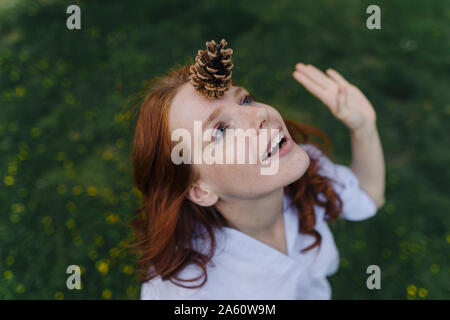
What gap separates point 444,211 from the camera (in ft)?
9.85

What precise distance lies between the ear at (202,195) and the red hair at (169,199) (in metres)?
0.03

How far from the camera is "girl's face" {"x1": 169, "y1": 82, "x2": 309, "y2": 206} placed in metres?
1.42

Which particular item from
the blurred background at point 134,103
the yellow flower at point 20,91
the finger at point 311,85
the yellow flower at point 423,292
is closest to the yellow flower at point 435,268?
the blurred background at point 134,103

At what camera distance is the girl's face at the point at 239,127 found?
142 centimetres

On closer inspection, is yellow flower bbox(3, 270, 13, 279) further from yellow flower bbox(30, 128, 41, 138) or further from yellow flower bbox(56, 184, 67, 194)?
yellow flower bbox(30, 128, 41, 138)

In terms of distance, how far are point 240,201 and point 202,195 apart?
0.19 meters

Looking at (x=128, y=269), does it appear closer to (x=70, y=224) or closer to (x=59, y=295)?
(x=59, y=295)

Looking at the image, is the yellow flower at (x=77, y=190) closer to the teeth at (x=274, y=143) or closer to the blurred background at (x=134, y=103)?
the blurred background at (x=134, y=103)

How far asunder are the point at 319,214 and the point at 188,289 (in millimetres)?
874

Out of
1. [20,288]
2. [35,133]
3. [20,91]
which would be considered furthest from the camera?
[20,91]

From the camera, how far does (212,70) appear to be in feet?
4.33

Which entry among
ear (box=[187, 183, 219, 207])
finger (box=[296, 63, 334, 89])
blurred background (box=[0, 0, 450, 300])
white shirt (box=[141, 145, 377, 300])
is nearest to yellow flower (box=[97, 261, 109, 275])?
blurred background (box=[0, 0, 450, 300])

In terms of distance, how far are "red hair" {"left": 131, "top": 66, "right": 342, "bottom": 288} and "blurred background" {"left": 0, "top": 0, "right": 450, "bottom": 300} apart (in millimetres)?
1040

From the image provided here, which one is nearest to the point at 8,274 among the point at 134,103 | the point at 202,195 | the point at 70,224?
Answer: the point at 70,224
